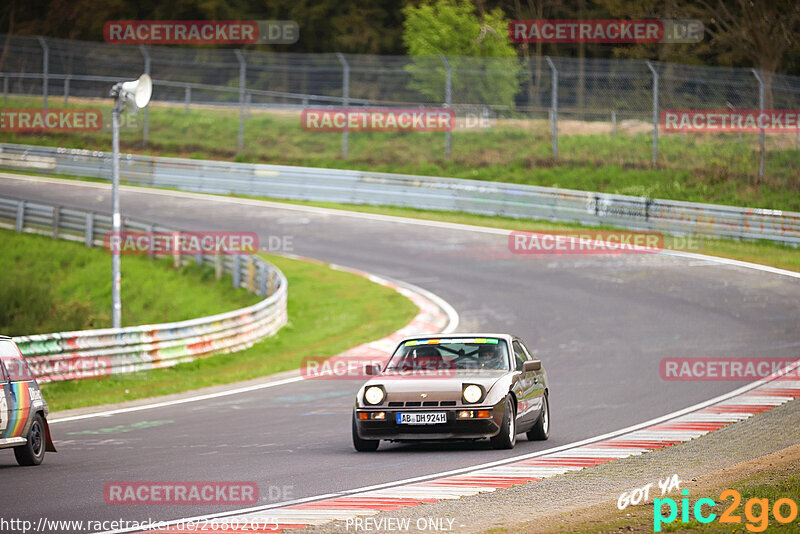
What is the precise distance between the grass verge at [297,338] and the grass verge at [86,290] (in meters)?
1.94

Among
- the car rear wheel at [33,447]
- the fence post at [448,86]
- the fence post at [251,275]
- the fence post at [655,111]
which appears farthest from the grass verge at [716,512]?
the fence post at [448,86]

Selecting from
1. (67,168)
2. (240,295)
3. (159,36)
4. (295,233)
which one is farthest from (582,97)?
(159,36)

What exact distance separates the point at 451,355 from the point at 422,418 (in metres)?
1.48

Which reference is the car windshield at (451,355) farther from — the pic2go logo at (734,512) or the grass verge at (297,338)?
the grass verge at (297,338)

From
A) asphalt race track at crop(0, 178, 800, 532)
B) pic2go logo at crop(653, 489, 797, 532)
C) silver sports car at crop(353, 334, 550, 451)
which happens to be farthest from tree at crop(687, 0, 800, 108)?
pic2go logo at crop(653, 489, 797, 532)

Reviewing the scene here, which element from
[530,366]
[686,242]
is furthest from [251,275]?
[530,366]

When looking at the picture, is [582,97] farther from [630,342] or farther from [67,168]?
[67,168]

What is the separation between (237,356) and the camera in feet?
68.3

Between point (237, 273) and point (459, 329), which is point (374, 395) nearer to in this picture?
point (459, 329)

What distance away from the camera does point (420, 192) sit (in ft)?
121

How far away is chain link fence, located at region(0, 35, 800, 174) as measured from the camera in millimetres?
33062

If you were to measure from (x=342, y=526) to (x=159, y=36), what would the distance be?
65.6m

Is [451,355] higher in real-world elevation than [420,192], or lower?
lower

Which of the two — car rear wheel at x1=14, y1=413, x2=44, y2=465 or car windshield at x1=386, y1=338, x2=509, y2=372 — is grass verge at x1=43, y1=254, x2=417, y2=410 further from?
car windshield at x1=386, y1=338, x2=509, y2=372
